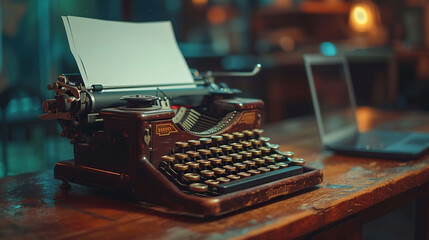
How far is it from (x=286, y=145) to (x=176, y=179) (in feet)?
3.05

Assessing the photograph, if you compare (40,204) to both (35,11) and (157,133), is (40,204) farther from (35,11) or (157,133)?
(35,11)

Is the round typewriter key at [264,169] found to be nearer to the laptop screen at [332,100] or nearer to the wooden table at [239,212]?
the wooden table at [239,212]

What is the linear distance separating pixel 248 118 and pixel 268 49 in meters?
4.73

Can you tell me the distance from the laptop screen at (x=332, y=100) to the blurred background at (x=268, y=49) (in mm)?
Answer: 1945

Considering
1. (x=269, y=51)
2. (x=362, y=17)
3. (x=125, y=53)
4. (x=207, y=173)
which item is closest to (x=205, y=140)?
(x=207, y=173)

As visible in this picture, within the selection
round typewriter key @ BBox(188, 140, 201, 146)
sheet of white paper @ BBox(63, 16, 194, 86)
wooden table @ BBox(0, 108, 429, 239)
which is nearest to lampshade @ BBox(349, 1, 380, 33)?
wooden table @ BBox(0, 108, 429, 239)

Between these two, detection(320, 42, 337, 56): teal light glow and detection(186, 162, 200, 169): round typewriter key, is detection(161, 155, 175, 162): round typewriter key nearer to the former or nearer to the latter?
detection(186, 162, 200, 169): round typewriter key

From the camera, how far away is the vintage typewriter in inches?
41.3

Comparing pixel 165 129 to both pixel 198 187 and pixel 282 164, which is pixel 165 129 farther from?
pixel 282 164

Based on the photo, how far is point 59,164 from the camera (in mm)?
1278

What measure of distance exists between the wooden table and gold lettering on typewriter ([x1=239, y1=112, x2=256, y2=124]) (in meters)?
0.26

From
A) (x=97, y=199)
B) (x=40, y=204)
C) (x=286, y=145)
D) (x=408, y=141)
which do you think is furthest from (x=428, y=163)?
(x=40, y=204)

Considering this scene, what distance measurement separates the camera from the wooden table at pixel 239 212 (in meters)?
0.93

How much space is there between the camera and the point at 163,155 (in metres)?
1.13
